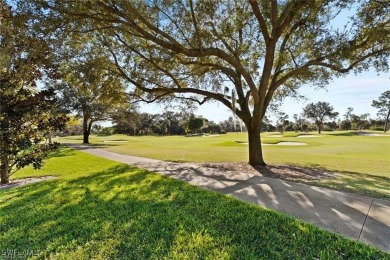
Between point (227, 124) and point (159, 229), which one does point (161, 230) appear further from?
point (227, 124)

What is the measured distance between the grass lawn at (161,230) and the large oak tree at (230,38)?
4.34 metres

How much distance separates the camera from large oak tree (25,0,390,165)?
6.05 m

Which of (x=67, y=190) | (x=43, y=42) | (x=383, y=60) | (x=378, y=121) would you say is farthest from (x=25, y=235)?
(x=378, y=121)

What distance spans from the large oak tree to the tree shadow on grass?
14.2 ft

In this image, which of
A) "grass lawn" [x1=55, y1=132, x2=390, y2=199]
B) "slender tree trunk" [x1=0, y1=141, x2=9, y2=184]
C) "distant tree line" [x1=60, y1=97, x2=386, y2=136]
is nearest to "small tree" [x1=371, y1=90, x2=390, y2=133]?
"distant tree line" [x1=60, y1=97, x2=386, y2=136]

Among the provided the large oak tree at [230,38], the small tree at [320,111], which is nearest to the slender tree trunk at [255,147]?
the large oak tree at [230,38]

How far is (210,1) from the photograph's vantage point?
6.52 meters

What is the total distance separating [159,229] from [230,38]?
8.04m

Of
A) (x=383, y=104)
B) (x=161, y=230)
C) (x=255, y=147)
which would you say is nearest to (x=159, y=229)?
(x=161, y=230)

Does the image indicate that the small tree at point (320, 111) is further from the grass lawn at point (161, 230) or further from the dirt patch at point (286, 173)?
the grass lawn at point (161, 230)

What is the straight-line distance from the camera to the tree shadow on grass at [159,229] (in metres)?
2.44

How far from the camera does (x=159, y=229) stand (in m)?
2.98

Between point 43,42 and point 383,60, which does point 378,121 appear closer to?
point 383,60

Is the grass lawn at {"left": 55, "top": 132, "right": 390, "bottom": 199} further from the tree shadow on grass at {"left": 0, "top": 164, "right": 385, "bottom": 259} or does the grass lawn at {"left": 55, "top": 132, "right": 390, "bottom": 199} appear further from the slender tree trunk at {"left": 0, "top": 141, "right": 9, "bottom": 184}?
the slender tree trunk at {"left": 0, "top": 141, "right": 9, "bottom": 184}
